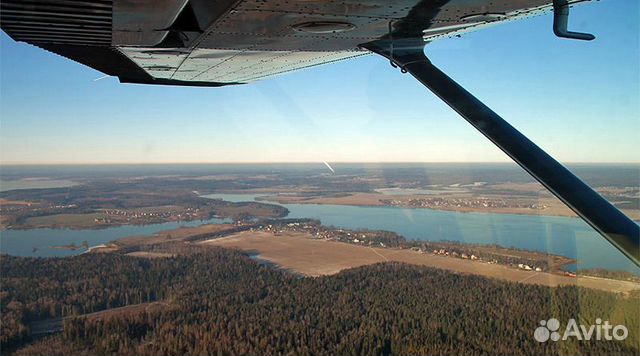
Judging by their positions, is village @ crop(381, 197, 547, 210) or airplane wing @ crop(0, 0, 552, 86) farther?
village @ crop(381, 197, 547, 210)

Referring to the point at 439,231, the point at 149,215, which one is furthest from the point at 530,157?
the point at 149,215

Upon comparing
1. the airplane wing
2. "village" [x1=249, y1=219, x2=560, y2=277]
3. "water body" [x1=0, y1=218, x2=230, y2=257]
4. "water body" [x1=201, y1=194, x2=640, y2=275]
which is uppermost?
the airplane wing

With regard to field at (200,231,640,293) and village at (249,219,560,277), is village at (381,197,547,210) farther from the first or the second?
field at (200,231,640,293)

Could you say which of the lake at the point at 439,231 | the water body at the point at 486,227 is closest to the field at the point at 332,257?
the water body at the point at 486,227

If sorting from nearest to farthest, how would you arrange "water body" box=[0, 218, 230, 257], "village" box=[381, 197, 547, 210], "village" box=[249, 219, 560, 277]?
"village" box=[249, 219, 560, 277]
"village" box=[381, 197, 547, 210]
"water body" box=[0, 218, 230, 257]

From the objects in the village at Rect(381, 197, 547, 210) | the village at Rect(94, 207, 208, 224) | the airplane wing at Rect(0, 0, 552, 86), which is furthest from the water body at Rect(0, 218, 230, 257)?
the airplane wing at Rect(0, 0, 552, 86)

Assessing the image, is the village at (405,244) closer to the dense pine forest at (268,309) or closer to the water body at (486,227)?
the water body at (486,227)

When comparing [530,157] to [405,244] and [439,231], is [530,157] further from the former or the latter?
[439,231]

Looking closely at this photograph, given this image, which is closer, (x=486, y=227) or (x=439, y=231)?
(x=486, y=227)
